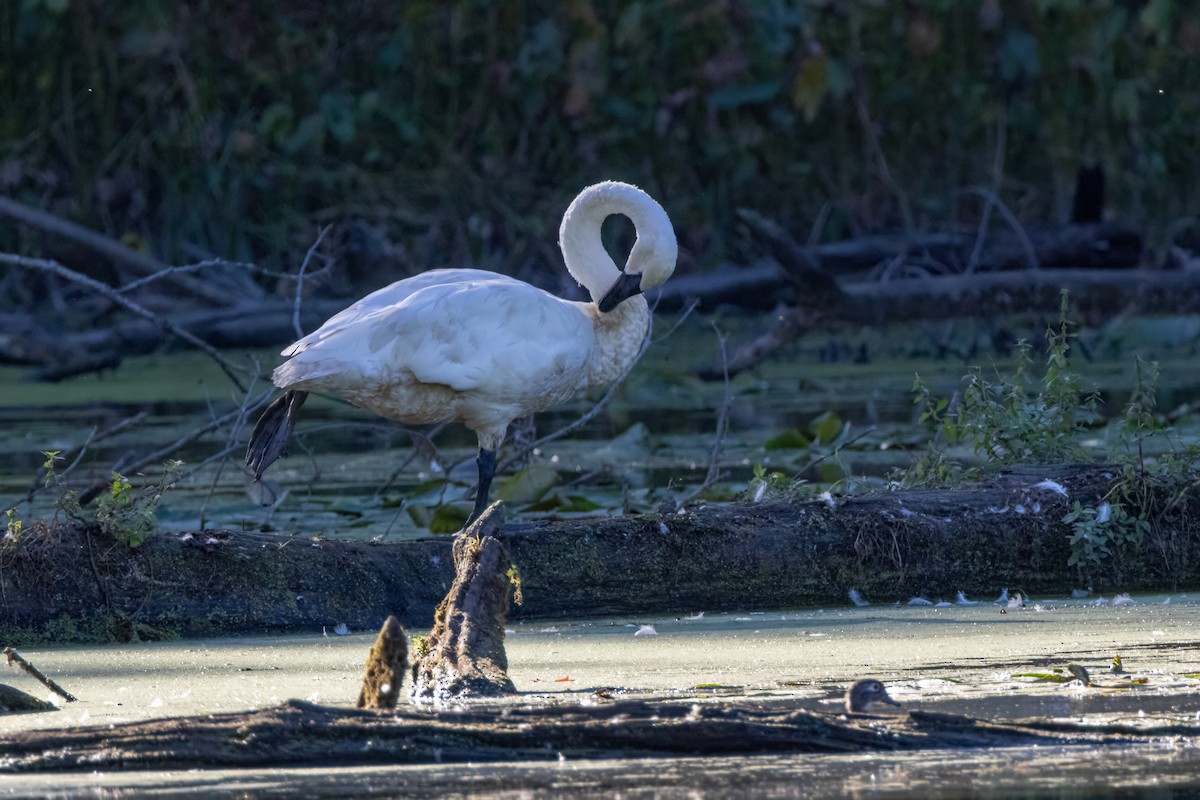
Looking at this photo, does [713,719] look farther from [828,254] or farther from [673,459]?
[828,254]

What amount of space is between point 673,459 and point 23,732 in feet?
16.4

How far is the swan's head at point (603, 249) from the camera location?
20.7 ft

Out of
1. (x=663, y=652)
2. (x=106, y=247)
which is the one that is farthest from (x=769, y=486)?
(x=106, y=247)

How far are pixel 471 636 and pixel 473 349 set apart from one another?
1.84 metres

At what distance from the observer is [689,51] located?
50.4 ft

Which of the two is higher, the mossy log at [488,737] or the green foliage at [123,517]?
the green foliage at [123,517]

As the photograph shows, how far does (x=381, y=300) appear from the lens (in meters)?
6.03

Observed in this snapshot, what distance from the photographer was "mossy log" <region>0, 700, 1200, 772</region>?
11.0 ft

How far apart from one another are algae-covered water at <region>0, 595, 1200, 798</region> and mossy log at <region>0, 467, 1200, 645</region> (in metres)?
0.10

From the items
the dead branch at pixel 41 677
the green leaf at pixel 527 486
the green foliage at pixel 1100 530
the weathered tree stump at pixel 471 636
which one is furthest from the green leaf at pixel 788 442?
the dead branch at pixel 41 677

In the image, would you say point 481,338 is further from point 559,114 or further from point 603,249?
point 559,114

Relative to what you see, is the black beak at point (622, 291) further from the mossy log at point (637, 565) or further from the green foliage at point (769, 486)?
the mossy log at point (637, 565)

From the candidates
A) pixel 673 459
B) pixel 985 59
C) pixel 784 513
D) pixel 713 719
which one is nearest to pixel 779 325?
pixel 673 459

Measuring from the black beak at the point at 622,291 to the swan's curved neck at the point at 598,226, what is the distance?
44 millimetres
